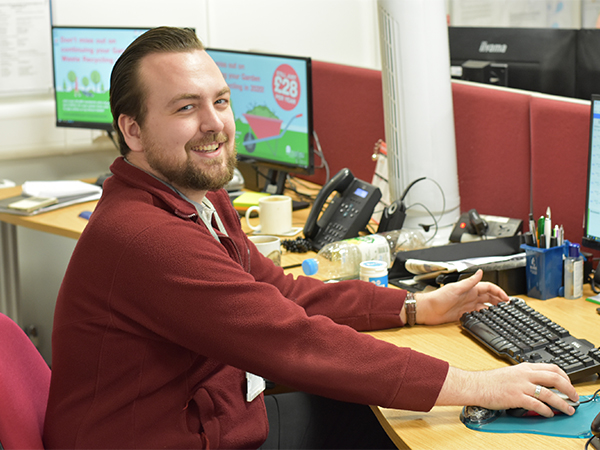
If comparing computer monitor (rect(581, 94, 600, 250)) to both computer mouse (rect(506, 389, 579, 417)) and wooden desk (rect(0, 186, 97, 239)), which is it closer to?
computer mouse (rect(506, 389, 579, 417))

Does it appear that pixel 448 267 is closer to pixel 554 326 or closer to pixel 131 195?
pixel 554 326

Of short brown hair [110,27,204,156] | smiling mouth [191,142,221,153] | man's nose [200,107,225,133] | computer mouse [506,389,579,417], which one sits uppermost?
short brown hair [110,27,204,156]

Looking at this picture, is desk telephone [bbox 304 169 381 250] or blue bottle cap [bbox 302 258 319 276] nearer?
blue bottle cap [bbox 302 258 319 276]

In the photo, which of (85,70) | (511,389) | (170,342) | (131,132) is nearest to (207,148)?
(131,132)

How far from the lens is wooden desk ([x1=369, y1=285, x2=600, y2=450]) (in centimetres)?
92

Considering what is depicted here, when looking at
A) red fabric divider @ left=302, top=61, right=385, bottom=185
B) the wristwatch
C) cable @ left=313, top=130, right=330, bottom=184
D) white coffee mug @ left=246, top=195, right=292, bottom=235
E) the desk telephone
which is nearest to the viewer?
the wristwatch

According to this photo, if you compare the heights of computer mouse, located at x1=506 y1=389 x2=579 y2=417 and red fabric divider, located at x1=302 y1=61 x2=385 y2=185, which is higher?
red fabric divider, located at x1=302 y1=61 x2=385 y2=185

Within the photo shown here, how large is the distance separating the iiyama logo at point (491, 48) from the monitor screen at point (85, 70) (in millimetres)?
1219

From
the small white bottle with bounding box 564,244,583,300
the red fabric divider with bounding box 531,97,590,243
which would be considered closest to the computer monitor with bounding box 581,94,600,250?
the small white bottle with bounding box 564,244,583,300

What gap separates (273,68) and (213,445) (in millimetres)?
1406

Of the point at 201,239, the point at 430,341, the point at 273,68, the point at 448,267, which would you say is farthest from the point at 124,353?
the point at 273,68

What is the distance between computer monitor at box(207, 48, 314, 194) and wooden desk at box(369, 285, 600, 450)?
0.95 metres

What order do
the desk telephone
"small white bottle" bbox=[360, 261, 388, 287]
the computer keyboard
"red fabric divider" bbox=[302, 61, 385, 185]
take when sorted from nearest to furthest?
the computer keyboard, "small white bottle" bbox=[360, 261, 388, 287], the desk telephone, "red fabric divider" bbox=[302, 61, 385, 185]

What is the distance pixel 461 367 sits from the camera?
115 cm
